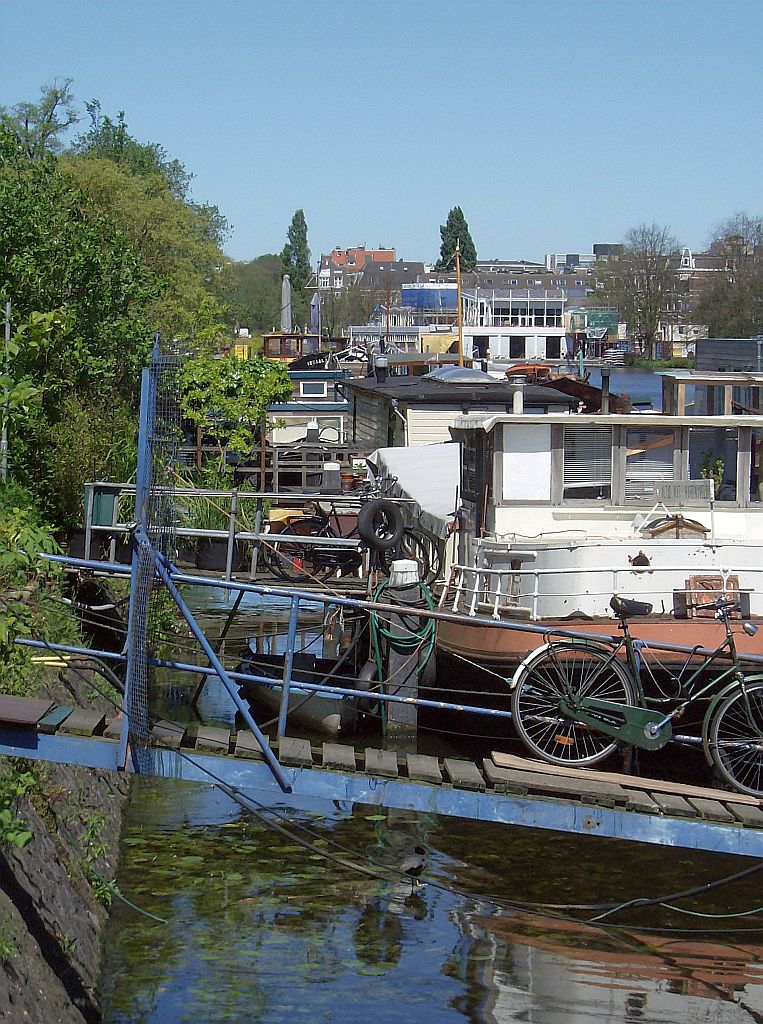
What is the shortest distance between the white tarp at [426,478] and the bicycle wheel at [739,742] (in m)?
7.46

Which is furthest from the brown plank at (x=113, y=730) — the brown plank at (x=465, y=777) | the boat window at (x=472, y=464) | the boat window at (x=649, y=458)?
the boat window at (x=649, y=458)

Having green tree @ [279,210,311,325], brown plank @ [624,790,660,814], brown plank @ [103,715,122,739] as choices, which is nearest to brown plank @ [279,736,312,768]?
brown plank @ [103,715,122,739]

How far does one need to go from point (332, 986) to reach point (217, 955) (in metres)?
0.95

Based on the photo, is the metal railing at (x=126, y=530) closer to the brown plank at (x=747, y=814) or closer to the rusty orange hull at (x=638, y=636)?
the rusty orange hull at (x=638, y=636)

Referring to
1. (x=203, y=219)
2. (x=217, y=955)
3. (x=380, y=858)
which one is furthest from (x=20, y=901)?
(x=203, y=219)

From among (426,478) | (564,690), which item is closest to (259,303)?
(426,478)

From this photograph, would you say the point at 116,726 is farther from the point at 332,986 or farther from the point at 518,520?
the point at 518,520

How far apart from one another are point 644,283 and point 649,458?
95628 mm

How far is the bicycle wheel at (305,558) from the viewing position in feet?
59.9

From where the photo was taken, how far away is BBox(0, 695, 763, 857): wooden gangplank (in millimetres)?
8305

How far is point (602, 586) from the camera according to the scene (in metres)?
13.8

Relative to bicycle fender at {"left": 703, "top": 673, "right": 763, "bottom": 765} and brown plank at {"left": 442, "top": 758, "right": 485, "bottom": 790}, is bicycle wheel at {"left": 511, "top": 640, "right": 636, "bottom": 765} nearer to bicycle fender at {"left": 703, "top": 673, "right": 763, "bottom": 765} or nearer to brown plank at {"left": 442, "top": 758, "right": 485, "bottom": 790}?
bicycle fender at {"left": 703, "top": 673, "right": 763, "bottom": 765}

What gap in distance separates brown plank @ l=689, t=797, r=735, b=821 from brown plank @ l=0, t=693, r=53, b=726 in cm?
445

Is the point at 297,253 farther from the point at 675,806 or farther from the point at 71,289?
the point at 675,806
